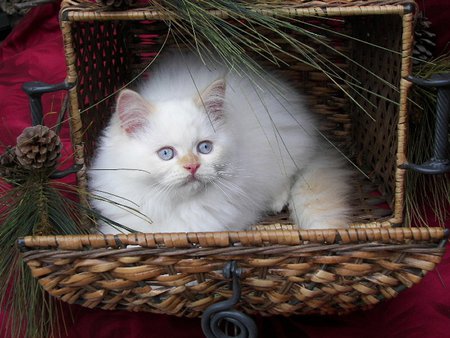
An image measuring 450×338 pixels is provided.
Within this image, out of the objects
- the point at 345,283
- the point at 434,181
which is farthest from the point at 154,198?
the point at 434,181

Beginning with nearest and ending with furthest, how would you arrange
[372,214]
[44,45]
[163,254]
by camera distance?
1. [163,254]
2. [372,214]
3. [44,45]

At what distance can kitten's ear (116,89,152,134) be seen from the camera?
1.13m

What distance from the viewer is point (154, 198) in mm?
1195

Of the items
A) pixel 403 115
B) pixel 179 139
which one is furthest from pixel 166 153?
pixel 403 115

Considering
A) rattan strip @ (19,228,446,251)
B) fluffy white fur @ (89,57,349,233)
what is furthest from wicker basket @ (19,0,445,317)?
fluffy white fur @ (89,57,349,233)

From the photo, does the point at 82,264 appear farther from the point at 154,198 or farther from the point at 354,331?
the point at 354,331

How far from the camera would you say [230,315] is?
39.2 inches

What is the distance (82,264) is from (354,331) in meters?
0.52

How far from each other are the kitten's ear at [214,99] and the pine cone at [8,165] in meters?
0.36

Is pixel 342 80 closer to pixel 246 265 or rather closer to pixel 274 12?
pixel 274 12

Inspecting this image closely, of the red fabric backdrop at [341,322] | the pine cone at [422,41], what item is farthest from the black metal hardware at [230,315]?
the pine cone at [422,41]

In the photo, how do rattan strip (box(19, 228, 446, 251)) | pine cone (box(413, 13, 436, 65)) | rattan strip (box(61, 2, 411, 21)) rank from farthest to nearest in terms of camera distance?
pine cone (box(413, 13, 436, 65)) → rattan strip (box(61, 2, 411, 21)) → rattan strip (box(19, 228, 446, 251))

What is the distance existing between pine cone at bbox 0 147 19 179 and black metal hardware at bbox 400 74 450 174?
74 cm

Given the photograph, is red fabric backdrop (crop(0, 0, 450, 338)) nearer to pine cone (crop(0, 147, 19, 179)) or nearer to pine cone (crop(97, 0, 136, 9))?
pine cone (crop(0, 147, 19, 179))
